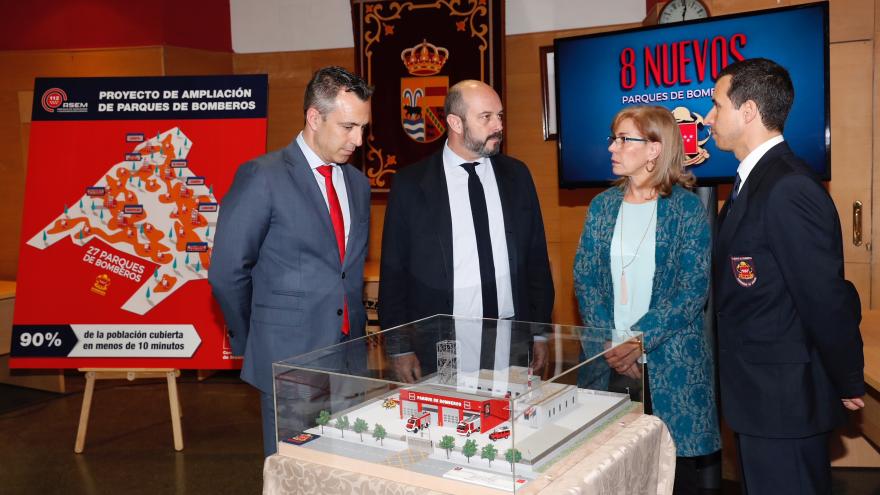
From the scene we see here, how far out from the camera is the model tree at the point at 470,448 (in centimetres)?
164

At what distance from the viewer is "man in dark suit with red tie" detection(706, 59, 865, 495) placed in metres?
2.18

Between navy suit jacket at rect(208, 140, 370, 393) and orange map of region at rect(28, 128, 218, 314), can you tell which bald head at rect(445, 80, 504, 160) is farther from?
orange map of region at rect(28, 128, 218, 314)

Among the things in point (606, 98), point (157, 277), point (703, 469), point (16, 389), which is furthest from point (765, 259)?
point (16, 389)

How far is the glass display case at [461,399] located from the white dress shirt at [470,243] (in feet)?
2.66

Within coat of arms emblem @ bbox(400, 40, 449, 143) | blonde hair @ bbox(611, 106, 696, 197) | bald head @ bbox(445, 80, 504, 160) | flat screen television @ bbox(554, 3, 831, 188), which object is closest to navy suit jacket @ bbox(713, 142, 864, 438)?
blonde hair @ bbox(611, 106, 696, 197)

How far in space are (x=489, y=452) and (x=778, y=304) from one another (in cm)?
108

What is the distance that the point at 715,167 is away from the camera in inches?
142

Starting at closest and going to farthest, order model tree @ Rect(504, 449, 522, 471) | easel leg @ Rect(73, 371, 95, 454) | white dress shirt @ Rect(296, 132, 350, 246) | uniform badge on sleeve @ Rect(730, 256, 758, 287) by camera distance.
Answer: model tree @ Rect(504, 449, 522, 471) → uniform badge on sleeve @ Rect(730, 256, 758, 287) → white dress shirt @ Rect(296, 132, 350, 246) → easel leg @ Rect(73, 371, 95, 454)

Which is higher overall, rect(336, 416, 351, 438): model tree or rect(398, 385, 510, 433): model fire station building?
rect(398, 385, 510, 433): model fire station building

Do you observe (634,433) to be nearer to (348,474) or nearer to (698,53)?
(348,474)

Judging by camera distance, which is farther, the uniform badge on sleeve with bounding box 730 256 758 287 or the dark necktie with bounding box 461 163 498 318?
the dark necktie with bounding box 461 163 498 318

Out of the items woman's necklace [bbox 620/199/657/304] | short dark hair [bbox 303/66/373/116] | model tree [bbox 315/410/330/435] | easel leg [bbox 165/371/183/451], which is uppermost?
short dark hair [bbox 303/66/373/116]

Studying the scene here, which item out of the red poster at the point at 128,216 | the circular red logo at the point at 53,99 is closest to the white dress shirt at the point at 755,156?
the red poster at the point at 128,216

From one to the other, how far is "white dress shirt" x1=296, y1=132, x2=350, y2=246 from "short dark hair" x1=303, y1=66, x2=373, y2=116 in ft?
0.47
